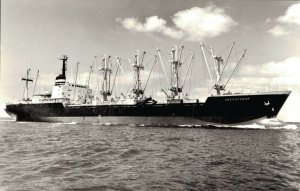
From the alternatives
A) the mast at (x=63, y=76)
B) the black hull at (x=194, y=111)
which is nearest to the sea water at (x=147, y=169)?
the black hull at (x=194, y=111)

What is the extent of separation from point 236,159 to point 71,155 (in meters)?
9.89

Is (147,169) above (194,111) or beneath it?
beneath

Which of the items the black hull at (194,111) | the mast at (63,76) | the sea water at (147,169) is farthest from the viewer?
the mast at (63,76)

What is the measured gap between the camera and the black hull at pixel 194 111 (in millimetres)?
44156

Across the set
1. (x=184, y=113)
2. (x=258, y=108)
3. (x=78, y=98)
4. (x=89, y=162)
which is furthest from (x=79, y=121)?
(x=89, y=162)

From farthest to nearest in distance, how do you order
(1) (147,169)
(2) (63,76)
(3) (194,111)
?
(2) (63,76), (3) (194,111), (1) (147,169)

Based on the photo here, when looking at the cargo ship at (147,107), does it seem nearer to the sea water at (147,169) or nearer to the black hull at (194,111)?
the black hull at (194,111)

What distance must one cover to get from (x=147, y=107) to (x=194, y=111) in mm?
8929

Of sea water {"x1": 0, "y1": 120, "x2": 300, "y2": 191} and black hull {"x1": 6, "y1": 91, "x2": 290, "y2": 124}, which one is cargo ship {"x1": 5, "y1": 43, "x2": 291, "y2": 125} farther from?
sea water {"x1": 0, "y1": 120, "x2": 300, "y2": 191}

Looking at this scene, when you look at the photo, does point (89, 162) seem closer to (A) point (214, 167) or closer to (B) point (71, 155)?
(B) point (71, 155)

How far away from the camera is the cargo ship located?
44.8m

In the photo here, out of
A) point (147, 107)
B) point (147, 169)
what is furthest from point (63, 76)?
point (147, 169)

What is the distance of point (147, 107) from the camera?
53.2 m

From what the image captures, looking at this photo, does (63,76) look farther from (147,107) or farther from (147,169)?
(147,169)
